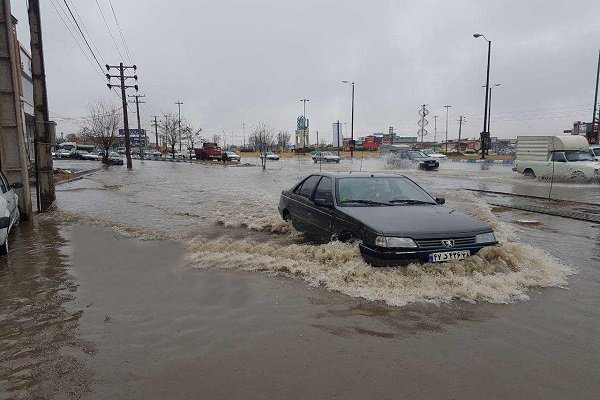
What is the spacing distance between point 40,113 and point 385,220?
10383 millimetres

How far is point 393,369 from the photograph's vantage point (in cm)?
327

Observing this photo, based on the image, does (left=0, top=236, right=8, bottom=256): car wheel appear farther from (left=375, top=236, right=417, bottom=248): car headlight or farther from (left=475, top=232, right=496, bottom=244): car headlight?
(left=475, top=232, right=496, bottom=244): car headlight

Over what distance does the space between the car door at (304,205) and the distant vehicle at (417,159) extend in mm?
27462

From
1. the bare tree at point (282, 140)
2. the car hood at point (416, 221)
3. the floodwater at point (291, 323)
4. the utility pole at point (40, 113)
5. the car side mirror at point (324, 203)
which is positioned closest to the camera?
the floodwater at point (291, 323)

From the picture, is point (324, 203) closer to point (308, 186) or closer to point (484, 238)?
point (308, 186)

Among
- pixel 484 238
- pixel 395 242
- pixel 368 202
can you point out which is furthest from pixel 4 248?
pixel 484 238

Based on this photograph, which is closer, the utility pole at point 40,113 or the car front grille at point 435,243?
the car front grille at point 435,243

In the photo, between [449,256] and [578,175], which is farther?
[578,175]

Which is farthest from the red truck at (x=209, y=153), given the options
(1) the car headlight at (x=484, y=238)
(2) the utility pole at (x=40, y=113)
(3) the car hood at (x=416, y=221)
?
(1) the car headlight at (x=484, y=238)

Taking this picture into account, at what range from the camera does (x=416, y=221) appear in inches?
212

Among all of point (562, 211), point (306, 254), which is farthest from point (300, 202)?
point (562, 211)

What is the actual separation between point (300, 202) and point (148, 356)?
15.2 feet

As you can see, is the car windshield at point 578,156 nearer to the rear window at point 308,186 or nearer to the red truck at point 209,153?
the rear window at point 308,186

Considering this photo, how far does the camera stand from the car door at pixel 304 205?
23.7ft
